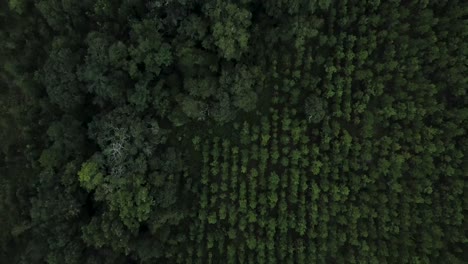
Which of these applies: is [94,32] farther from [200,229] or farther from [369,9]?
[369,9]

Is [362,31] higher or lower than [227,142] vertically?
higher

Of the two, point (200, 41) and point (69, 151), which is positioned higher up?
point (200, 41)

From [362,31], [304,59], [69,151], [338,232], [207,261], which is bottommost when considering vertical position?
[207,261]

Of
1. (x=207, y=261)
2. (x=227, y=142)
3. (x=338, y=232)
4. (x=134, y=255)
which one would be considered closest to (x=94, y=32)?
(x=227, y=142)

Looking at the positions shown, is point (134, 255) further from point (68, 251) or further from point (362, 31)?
point (362, 31)

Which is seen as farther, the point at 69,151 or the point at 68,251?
the point at 69,151

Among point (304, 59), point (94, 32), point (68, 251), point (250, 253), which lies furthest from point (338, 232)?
point (94, 32)
